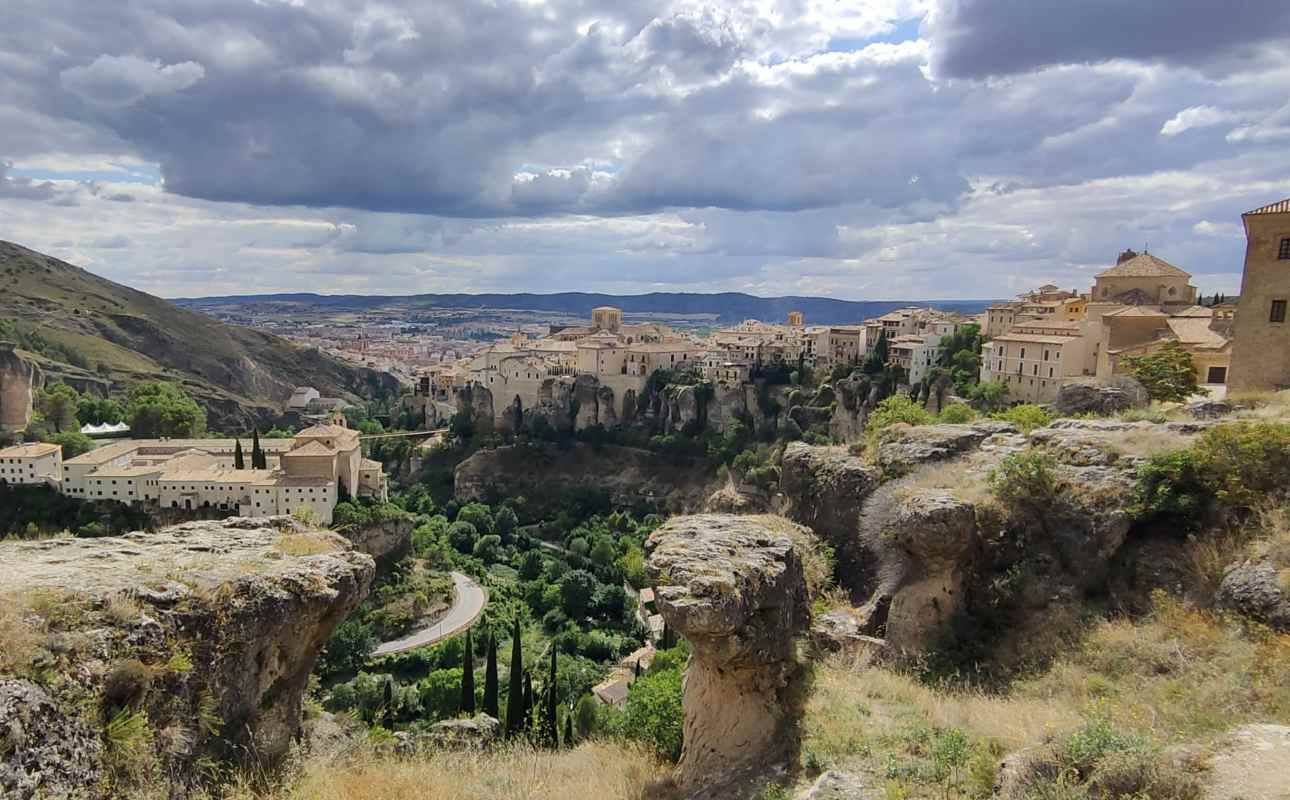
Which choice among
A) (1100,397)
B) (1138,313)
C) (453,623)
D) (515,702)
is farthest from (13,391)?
(1138,313)

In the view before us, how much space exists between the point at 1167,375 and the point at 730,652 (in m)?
19.5

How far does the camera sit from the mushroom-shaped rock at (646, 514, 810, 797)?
709cm

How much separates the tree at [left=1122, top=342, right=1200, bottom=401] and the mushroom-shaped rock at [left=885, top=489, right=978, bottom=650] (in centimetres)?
1399

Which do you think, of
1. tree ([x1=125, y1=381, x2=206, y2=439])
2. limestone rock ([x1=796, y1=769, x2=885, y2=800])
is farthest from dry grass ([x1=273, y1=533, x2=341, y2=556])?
tree ([x1=125, y1=381, x2=206, y2=439])

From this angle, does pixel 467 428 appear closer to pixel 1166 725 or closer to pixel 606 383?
pixel 606 383

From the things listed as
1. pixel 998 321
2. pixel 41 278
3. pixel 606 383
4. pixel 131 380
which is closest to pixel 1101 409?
pixel 998 321

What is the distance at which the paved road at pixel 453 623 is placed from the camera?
3572cm

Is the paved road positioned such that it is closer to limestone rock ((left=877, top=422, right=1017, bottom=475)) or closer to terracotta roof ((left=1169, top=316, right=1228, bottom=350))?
limestone rock ((left=877, top=422, right=1017, bottom=475))

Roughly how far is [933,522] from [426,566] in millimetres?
41101

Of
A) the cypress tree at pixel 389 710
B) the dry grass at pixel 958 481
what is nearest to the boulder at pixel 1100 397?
the dry grass at pixel 958 481

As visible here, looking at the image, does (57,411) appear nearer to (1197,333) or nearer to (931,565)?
(931,565)

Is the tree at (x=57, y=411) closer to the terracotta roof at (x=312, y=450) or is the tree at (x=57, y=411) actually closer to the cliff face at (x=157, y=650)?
the terracotta roof at (x=312, y=450)

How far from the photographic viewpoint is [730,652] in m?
7.24

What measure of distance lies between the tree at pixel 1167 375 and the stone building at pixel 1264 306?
2.80 m
